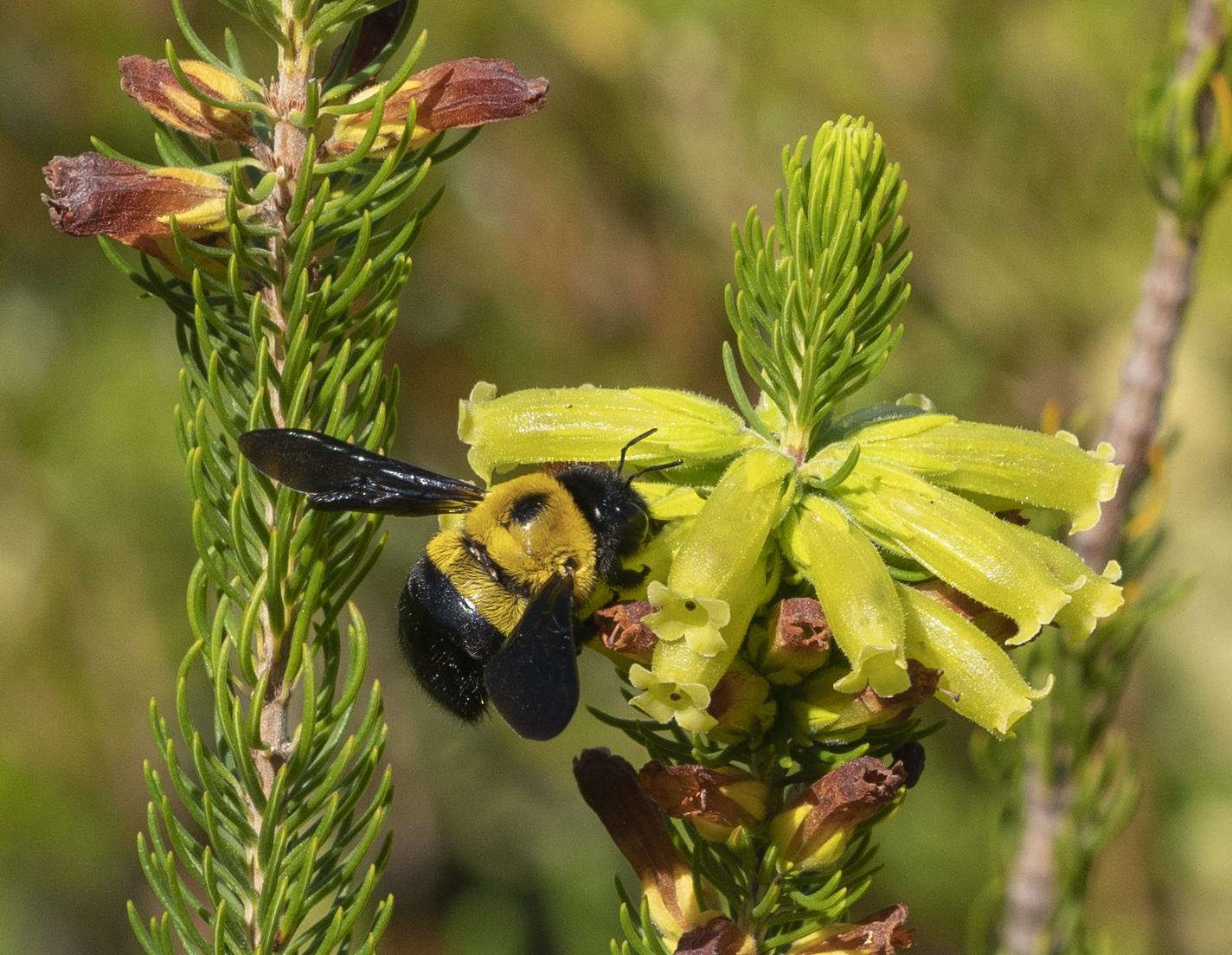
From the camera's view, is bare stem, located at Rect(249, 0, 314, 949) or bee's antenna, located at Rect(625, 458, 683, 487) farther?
bee's antenna, located at Rect(625, 458, 683, 487)

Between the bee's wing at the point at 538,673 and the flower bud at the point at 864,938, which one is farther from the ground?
the bee's wing at the point at 538,673

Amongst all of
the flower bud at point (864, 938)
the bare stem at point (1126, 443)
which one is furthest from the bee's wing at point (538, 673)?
the bare stem at point (1126, 443)

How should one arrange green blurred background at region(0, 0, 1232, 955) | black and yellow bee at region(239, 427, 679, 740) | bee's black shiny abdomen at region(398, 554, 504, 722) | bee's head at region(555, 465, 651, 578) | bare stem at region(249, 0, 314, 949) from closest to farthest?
bare stem at region(249, 0, 314, 949) < black and yellow bee at region(239, 427, 679, 740) < bee's head at region(555, 465, 651, 578) < bee's black shiny abdomen at region(398, 554, 504, 722) < green blurred background at region(0, 0, 1232, 955)

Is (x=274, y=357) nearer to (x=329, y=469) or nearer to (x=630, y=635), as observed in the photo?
(x=329, y=469)

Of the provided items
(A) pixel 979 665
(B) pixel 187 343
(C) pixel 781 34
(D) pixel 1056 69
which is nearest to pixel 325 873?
(B) pixel 187 343

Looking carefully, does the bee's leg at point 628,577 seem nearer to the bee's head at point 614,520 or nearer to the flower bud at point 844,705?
the bee's head at point 614,520

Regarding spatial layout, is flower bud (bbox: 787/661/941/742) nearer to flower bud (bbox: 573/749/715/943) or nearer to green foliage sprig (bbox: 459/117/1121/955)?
green foliage sprig (bbox: 459/117/1121/955)

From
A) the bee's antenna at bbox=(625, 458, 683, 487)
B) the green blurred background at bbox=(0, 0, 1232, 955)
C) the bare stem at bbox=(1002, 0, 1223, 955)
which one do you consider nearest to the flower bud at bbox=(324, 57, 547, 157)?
the bee's antenna at bbox=(625, 458, 683, 487)
